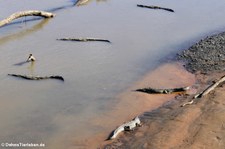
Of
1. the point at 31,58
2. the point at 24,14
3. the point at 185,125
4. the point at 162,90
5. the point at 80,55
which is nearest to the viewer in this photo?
the point at 185,125

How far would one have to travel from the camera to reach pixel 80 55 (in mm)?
15883

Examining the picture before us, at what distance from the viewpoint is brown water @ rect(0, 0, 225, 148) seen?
11.0 metres

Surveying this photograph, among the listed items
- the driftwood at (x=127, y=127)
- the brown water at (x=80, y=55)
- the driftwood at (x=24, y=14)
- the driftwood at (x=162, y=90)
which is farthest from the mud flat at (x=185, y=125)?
the driftwood at (x=24, y=14)

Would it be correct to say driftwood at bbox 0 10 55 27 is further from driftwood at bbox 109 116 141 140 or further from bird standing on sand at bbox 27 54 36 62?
driftwood at bbox 109 116 141 140

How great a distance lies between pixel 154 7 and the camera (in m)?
22.6

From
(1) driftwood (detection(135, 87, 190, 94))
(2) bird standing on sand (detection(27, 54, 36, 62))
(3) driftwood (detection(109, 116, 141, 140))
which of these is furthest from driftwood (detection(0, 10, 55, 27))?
(3) driftwood (detection(109, 116, 141, 140))

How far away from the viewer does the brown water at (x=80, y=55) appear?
1096cm

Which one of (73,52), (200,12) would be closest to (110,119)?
(73,52)

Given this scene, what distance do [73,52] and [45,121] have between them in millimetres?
5662

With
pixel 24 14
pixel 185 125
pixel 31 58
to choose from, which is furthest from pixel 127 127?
pixel 24 14

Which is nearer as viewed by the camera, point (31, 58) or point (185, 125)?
point (185, 125)

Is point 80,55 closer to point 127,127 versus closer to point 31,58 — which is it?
point 31,58

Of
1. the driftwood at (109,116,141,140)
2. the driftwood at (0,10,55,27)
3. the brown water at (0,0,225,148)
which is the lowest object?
the brown water at (0,0,225,148)

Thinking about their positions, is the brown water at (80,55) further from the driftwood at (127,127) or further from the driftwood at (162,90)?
the driftwood at (162,90)
